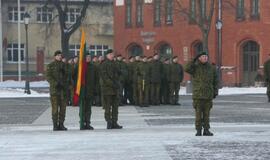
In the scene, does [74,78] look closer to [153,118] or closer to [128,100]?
[153,118]

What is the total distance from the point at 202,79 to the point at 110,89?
285 centimetres

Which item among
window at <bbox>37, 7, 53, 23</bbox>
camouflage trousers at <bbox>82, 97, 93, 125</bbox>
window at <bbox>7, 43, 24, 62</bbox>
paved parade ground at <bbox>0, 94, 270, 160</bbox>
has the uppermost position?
window at <bbox>37, 7, 53, 23</bbox>

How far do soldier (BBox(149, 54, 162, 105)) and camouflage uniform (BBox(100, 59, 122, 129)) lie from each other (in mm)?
8906

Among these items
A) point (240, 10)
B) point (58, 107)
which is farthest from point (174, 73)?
point (240, 10)

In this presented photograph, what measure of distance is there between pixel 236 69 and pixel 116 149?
133 feet

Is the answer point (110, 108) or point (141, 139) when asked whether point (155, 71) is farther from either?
point (141, 139)

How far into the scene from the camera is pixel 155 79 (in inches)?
1053

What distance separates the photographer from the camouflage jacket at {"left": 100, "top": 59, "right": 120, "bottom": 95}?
17.4 m

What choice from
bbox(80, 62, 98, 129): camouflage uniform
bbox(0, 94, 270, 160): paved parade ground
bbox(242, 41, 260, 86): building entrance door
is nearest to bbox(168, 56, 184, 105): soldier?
bbox(0, 94, 270, 160): paved parade ground

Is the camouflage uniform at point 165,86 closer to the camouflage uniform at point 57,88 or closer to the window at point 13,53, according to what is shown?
the camouflage uniform at point 57,88

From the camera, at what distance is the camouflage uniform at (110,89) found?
17.4m

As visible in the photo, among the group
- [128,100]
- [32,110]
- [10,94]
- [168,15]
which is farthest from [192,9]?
[32,110]

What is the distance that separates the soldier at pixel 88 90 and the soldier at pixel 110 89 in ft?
0.75

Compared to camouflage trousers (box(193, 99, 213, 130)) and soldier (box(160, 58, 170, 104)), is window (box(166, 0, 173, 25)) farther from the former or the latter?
camouflage trousers (box(193, 99, 213, 130))
